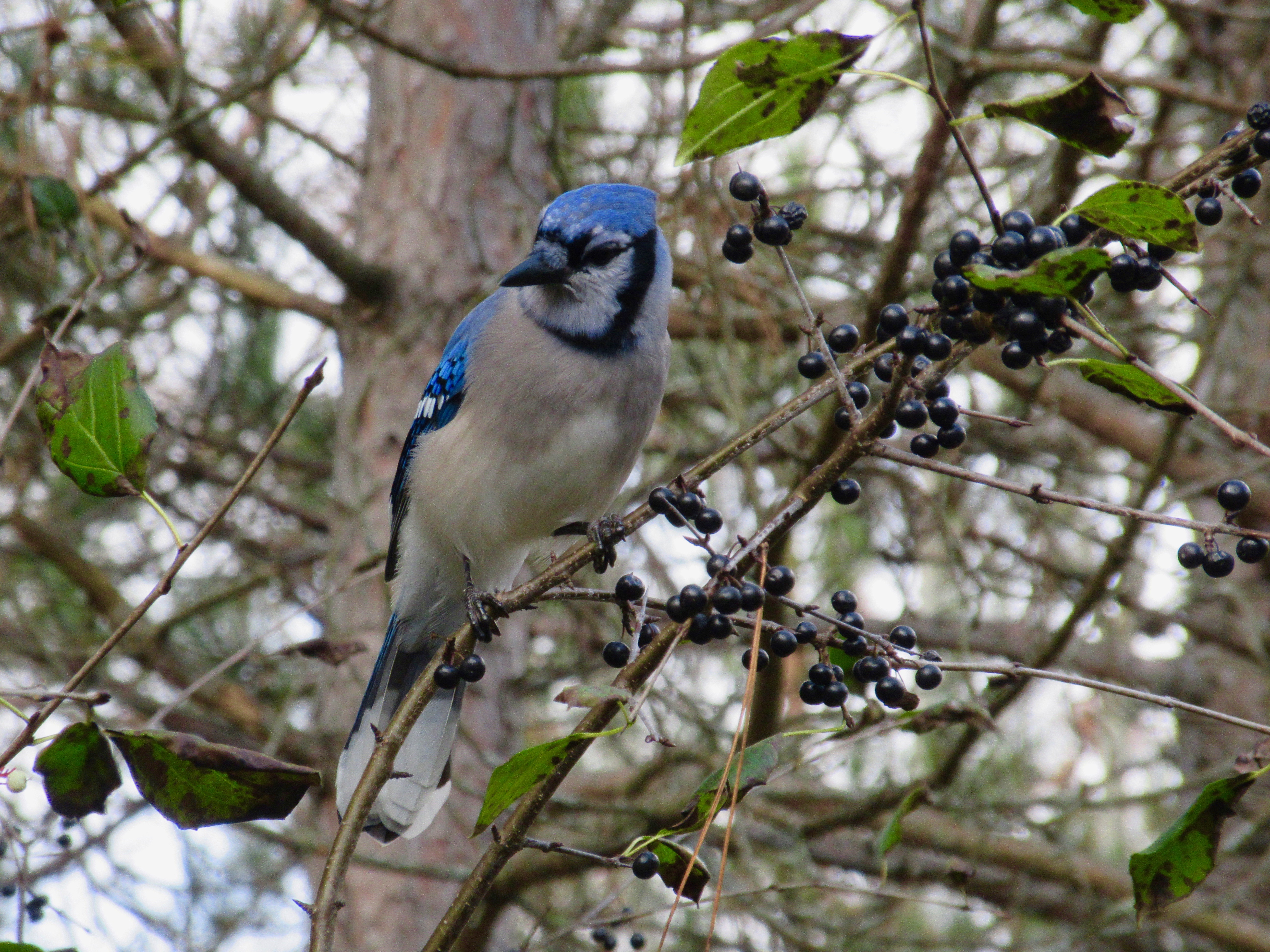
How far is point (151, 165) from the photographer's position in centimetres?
449

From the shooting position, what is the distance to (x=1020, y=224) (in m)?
1.32

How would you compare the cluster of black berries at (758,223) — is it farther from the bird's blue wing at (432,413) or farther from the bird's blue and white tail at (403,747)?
the bird's blue wing at (432,413)

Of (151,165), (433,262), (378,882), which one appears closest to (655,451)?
(433,262)

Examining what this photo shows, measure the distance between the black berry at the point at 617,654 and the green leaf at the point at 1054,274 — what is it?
87 centimetres

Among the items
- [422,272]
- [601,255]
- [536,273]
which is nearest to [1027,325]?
[536,273]

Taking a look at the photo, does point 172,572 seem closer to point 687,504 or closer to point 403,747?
point 687,504

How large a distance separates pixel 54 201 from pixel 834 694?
2.12 metres

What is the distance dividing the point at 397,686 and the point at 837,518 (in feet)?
7.44

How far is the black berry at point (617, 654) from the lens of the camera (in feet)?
5.98

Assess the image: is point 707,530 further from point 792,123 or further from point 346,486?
point 346,486

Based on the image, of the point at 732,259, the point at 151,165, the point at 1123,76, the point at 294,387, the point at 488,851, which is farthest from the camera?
the point at 294,387

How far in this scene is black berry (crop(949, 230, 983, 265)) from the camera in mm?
1309

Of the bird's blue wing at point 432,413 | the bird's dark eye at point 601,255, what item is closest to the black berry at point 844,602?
the bird's dark eye at point 601,255

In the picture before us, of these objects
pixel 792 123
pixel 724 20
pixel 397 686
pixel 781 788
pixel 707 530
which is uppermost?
pixel 724 20
